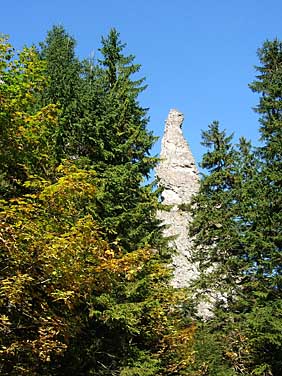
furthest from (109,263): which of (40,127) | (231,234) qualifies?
(231,234)

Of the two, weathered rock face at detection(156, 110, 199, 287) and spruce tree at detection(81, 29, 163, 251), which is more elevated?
weathered rock face at detection(156, 110, 199, 287)

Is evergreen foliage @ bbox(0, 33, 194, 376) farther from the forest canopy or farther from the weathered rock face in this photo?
the weathered rock face

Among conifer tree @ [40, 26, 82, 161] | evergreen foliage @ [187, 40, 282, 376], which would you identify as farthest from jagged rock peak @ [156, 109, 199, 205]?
conifer tree @ [40, 26, 82, 161]

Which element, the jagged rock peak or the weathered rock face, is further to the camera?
the jagged rock peak

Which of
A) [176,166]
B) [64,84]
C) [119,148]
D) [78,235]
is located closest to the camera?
[78,235]

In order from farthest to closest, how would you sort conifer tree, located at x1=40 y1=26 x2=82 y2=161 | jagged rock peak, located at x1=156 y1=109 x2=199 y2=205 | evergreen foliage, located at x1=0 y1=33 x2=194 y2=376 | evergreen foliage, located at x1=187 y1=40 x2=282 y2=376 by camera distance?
1. jagged rock peak, located at x1=156 y1=109 x2=199 y2=205
2. evergreen foliage, located at x1=187 y1=40 x2=282 y2=376
3. conifer tree, located at x1=40 y1=26 x2=82 y2=161
4. evergreen foliage, located at x1=0 y1=33 x2=194 y2=376

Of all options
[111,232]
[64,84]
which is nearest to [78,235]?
[111,232]

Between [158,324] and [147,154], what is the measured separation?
606 centimetres

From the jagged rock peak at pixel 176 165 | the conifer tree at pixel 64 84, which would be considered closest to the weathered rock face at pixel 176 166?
the jagged rock peak at pixel 176 165

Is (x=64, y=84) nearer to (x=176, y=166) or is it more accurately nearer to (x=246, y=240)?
(x=246, y=240)

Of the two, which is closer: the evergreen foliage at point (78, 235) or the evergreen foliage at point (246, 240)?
the evergreen foliage at point (78, 235)

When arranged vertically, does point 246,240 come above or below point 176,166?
below

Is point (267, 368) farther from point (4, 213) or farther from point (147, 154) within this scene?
point (4, 213)

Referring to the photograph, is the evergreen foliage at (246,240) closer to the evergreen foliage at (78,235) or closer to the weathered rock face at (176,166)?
the evergreen foliage at (78,235)
